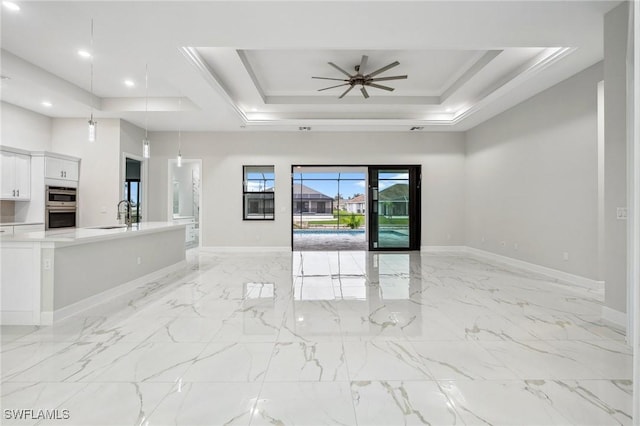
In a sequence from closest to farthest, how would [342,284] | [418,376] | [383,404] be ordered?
[383,404], [418,376], [342,284]

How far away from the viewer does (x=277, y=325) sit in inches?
112

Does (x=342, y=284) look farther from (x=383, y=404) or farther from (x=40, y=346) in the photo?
(x=40, y=346)

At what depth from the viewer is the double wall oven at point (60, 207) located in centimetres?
554

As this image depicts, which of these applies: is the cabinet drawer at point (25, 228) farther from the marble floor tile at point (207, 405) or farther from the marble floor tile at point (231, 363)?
the marble floor tile at point (207, 405)

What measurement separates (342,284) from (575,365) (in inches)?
109

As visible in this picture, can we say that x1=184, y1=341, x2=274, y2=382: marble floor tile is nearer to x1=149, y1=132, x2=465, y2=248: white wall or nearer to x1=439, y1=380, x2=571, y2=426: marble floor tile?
x1=439, y1=380, x2=571, y2=426: marble floor tile

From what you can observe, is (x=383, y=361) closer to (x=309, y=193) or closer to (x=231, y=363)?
(x=231, y=363)

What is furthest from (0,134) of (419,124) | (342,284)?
(419,124)

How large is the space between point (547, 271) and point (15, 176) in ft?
30.3

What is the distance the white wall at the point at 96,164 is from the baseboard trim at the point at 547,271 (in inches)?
325

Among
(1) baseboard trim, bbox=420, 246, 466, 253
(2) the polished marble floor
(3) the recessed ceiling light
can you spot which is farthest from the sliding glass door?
(3) the recessed ceiling light

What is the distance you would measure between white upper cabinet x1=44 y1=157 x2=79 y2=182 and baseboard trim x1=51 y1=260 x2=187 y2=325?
3043mm

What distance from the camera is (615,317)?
289cm

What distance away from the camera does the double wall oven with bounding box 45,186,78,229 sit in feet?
18.2
